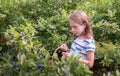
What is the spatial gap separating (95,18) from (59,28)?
0.63m

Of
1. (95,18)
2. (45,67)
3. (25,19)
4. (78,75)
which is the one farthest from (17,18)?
(78,75)

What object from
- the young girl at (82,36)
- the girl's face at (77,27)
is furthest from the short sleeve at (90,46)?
the girl's face at (77,27)

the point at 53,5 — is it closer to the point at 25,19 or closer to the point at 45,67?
the point at 25,19

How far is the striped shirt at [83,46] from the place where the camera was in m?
3.28

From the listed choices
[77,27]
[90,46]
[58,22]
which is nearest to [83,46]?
[90,46]

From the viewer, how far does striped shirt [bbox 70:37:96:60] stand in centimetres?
328

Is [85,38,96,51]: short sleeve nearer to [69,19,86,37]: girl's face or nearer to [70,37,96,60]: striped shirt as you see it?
[70,37,96,60]: striped shirt

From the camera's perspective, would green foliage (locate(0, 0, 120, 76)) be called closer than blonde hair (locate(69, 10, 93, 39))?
No

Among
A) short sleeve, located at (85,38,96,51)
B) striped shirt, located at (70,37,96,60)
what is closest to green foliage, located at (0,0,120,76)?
striped shirt, located at (70,37,96,60)

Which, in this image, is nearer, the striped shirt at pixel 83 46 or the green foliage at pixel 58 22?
the striped shirt at pixel 83 46

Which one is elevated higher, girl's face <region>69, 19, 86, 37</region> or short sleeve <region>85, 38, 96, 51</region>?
girl's face <region>69, 19, 86, 37</region>

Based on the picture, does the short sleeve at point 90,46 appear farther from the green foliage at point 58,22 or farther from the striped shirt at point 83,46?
the green foliage at point 58,22

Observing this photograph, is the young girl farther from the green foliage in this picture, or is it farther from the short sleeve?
the green foliage

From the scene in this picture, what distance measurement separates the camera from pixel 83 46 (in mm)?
3344
